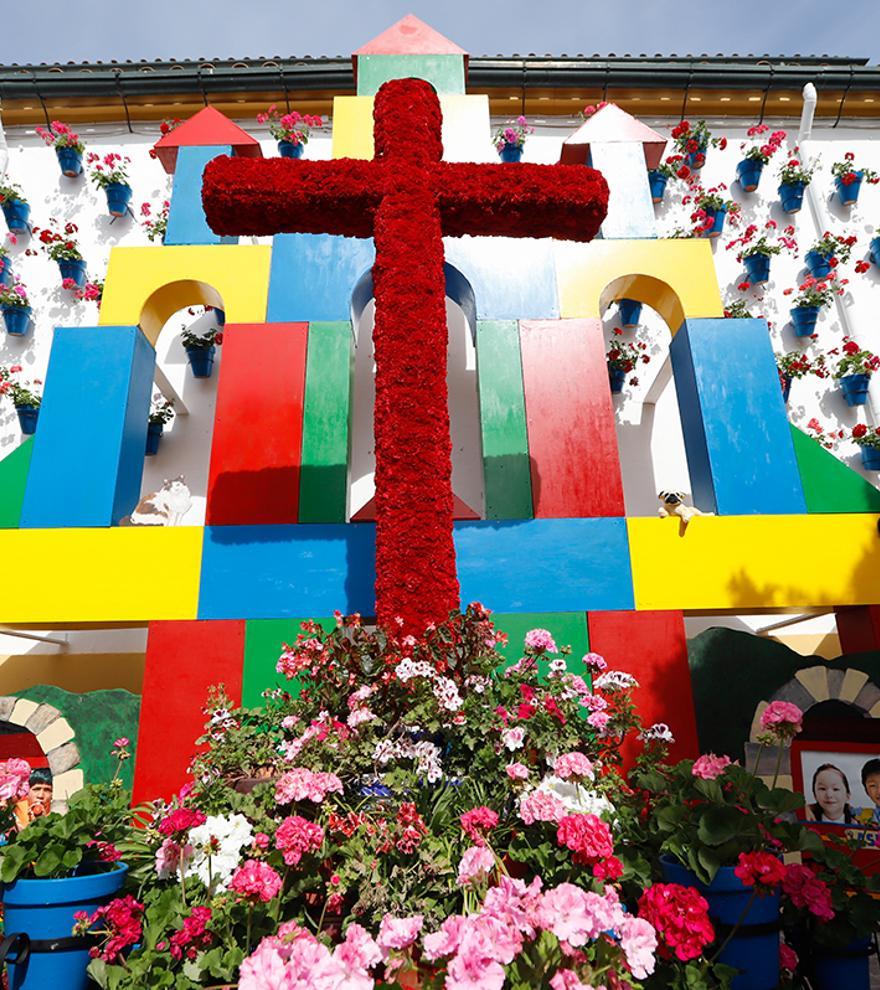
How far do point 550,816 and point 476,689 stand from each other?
1.12 m

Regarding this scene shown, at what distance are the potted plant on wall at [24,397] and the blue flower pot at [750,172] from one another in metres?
9.61

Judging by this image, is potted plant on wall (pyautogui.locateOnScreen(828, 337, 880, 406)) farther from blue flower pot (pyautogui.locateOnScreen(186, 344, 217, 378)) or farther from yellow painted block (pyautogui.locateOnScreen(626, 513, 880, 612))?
blue flower pot (pyautogui.locateOnScreen(186, 344, 217, 378))

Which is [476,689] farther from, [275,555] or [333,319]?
[333,319]

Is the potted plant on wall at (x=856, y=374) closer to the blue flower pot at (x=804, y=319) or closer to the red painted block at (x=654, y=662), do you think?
the blue flower pot at (x=804, y=319)

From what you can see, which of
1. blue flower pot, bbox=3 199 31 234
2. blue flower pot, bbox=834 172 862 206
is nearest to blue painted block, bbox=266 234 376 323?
blue flower pot, bbox=3 199 31 234

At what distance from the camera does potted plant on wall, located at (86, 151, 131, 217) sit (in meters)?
9.12

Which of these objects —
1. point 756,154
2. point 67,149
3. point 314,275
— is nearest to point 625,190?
point 756,154

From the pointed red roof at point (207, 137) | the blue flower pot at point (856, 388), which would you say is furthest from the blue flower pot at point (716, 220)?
the pointed red roof at point (207, 137)

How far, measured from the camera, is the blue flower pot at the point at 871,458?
7949 mm

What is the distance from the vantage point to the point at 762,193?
31.1ft

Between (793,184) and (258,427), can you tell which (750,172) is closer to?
(793,184)

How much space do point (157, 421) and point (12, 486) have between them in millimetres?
1788

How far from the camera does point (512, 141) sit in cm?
927

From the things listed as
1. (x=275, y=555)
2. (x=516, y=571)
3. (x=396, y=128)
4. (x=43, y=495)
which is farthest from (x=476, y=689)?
(x=43, y=495)
